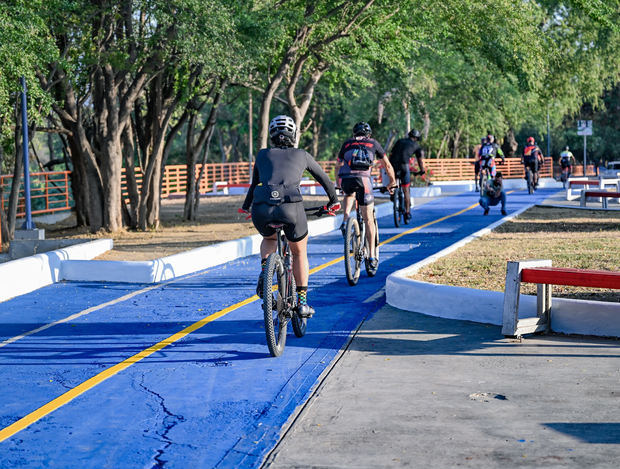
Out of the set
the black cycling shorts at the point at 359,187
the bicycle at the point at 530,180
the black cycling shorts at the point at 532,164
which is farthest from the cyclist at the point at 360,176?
the bicycle at the point at 530,180

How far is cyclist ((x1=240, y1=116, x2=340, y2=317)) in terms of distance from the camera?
7785 millimetres

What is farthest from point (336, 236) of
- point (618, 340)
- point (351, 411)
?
point (351, 411)

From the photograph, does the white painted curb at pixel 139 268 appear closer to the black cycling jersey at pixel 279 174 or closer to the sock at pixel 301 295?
the sock at pixel 301 295

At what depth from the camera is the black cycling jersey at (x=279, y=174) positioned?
7785mm

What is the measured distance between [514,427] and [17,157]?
16608 mm

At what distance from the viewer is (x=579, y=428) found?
551 cm

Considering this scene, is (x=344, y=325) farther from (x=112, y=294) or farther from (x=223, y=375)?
(x=112, y=294)

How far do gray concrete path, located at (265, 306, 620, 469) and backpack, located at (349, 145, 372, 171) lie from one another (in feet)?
13.3

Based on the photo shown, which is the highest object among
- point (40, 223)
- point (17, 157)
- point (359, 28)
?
point (359, 28)

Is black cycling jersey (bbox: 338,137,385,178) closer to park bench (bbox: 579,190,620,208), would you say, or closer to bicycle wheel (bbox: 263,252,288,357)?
bicycle wheel (bbox: 263,252,288,357)

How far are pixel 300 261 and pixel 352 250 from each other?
12.6 ft

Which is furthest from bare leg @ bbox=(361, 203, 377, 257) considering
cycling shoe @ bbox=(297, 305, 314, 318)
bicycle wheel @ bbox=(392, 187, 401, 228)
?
bicycle wheel @ bbox=(392, 187, 401, 228)

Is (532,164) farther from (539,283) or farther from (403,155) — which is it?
(539,283)

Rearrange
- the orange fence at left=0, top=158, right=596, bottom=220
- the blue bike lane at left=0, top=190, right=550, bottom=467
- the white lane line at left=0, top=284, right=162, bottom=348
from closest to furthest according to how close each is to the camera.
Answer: the blue bike lane at left=0, top=190, right=550, bottom=467, the white lane line at left=0, top=284, right=162, bottom=348, the orange fence at left=0, top=158, right=596, bottom=220
